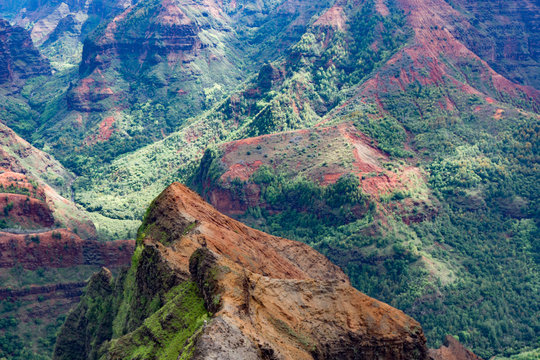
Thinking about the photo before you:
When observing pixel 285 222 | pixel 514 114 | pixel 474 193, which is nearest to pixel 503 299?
pixel 474 193

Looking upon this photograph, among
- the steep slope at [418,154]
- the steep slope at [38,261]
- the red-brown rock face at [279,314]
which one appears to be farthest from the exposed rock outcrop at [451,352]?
the steep slope at [38,261]

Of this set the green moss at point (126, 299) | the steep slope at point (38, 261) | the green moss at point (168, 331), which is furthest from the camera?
the steep slope at point (38, 261)

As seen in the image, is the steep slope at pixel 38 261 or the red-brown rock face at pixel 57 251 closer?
the steep slope at pixel 38 261

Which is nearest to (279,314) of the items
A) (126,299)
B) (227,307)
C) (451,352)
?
(227,307)

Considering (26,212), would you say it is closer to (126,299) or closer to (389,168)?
(126,299)

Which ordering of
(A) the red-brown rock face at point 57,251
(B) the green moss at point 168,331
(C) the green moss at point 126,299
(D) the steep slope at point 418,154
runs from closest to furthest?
(B) the green moss at point 168,331
(C) the green moss at point 126,299
(A) the red-brown rock face at point 57,251
(D) the steep slope at point 418,154

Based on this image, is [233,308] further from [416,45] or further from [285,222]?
[416,45]

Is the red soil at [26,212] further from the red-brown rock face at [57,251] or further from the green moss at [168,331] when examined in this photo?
the green moss at [168,331]

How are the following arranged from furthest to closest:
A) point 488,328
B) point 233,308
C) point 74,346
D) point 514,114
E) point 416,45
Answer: point 416,45 < point 514,114 < point 488,328 < point 74,346 < point 233,308
